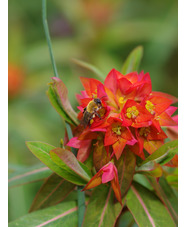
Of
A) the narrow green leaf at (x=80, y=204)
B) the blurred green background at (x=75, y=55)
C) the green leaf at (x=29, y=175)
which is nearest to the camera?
the narrow green leaf at (x=80, y=204)

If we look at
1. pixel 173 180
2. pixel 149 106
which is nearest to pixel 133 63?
pixel 149 106

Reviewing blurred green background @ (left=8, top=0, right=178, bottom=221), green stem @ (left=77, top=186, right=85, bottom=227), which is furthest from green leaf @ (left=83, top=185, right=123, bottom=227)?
blurred green background @ (left=8, top=0, right=178, bottom=221)

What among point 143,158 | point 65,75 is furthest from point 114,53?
point 143,158

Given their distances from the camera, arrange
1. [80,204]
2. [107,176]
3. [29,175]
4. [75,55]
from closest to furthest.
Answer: [107,176] → [80,204] → [29,175] → [75,55]

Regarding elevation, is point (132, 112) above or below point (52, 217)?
above

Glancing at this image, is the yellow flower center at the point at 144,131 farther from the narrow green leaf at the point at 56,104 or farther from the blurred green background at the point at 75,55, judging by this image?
the blurred green background at the point at 75,55

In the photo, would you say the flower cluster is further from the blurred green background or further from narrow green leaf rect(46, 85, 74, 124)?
the blurred green background

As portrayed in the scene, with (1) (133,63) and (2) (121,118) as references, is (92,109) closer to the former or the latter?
(2) (121,118)

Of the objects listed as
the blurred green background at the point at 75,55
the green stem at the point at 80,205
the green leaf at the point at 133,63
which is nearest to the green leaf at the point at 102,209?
the green stem at the point at 80,205
